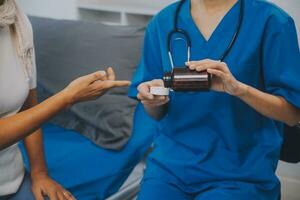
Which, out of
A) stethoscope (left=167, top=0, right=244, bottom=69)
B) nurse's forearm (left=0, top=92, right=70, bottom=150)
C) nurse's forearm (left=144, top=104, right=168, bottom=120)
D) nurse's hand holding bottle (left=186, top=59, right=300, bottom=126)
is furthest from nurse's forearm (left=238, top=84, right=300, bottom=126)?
nurse's forearm (left=0, top=92, right=70, bottom=150)

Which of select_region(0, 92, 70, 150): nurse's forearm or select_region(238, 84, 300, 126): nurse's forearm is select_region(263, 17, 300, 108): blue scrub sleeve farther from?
select_region(0, 92, 70, 150): nurse's forearm

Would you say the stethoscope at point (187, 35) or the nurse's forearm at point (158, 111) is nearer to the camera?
the stethoscope at point (187, 35)

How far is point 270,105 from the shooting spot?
0.93 meters

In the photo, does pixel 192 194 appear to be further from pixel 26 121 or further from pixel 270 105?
pixel 26 121

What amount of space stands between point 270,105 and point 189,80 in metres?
0.21

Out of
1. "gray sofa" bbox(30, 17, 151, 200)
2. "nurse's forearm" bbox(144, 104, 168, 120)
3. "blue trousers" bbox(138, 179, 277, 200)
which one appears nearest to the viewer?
"blue trousers" bbox(138, 179, 277, 200)

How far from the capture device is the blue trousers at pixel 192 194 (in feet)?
3.12

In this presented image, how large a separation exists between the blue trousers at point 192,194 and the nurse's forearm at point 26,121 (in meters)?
0.30

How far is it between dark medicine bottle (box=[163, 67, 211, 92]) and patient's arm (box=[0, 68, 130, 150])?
8.1 inches

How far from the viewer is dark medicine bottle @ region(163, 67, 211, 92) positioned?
860 millimetres

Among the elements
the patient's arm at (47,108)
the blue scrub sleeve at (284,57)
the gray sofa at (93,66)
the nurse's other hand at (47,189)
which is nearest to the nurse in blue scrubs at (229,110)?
the blue scrub sleeve at (284,57)

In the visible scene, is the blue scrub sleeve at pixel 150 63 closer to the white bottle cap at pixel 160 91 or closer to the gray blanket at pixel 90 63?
the white bottle cap at pixel 160 91

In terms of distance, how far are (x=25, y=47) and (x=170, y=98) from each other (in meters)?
0.42

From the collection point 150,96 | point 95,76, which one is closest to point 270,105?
point 150,96
